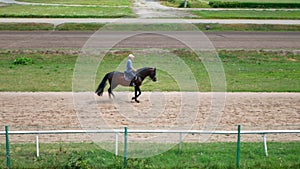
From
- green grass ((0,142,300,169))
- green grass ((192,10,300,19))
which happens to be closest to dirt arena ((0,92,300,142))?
green grass ((0,142,300,169))

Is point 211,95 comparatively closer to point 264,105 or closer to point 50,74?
point 264,105

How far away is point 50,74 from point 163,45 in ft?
30.0

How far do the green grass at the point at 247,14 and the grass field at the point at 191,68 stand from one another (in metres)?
13.4

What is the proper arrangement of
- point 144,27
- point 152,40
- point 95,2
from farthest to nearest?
1. point 95,2
2. point 144,27
3. point 152,40

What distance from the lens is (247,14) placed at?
47625mm

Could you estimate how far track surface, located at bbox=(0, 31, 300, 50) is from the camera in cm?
3384

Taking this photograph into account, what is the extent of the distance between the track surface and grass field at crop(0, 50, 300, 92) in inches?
81.4

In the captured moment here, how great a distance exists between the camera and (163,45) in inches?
1336

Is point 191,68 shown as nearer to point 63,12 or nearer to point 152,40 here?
point 152,40

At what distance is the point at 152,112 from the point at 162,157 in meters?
5.44

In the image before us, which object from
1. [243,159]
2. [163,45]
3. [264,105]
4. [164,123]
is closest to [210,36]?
[163,45]

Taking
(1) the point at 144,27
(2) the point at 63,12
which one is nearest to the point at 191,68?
(1) the point at 144,27

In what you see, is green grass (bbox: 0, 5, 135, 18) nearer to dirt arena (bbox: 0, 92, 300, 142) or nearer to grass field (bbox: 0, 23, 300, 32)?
grass field (bbox: 0, 23, 300, 32)

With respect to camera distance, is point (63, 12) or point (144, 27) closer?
point (144, 27)
